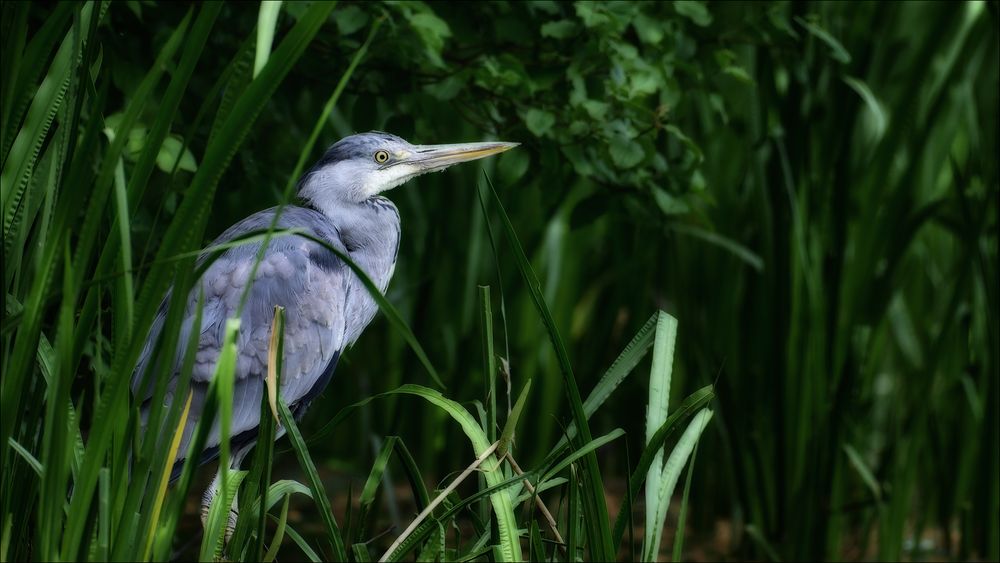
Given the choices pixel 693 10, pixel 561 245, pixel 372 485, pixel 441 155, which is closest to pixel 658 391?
pixel 372 485

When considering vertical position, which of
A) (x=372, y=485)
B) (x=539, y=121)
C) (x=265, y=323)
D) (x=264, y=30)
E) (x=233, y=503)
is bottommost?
(x=233, y=503)

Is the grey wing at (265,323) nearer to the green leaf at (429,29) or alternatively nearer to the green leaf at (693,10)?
the green leaf at (429,29)

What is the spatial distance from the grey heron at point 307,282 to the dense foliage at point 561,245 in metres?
0.10

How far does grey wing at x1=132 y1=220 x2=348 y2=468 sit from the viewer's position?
2.45 meters

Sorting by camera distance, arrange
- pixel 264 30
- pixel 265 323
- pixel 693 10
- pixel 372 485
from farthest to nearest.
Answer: pixel 265 323, pixel 693 10, pixel 372 485, pixel 264 30

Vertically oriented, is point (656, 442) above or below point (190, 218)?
below

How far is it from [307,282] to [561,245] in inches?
56.9

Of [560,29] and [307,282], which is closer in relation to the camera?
[560,29]

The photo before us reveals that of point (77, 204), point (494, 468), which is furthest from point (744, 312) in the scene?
point (77, 204)

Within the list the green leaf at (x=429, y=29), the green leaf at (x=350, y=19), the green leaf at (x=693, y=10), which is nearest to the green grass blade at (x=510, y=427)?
the green leaf at (x=429, y=29)

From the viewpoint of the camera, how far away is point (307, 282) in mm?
2600

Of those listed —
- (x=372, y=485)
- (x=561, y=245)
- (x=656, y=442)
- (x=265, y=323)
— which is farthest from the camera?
(x=561, y=245)

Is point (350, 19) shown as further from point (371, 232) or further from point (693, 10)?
point (693, 10)

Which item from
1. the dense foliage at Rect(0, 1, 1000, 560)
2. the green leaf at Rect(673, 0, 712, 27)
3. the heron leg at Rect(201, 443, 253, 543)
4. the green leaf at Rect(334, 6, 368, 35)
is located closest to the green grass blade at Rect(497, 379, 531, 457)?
the dense foliage at Rect(0, 1, 1000, 560)
